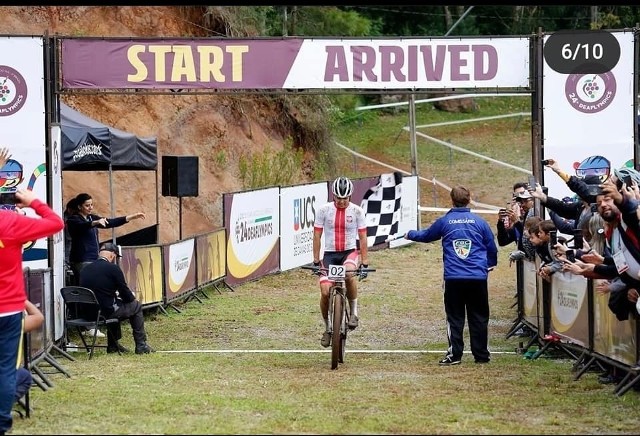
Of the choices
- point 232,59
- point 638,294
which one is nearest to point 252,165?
point 232,59

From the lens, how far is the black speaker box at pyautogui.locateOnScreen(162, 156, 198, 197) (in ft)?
63.6

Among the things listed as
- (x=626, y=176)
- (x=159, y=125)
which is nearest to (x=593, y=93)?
(x=626, y=176)

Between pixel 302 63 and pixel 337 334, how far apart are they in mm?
3875

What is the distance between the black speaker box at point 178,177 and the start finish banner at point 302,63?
5.85m

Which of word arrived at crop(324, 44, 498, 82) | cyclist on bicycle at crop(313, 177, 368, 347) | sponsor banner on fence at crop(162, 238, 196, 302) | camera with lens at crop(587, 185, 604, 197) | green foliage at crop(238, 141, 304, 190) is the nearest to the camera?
camera with lens at crop(587, 185, 604, 197)

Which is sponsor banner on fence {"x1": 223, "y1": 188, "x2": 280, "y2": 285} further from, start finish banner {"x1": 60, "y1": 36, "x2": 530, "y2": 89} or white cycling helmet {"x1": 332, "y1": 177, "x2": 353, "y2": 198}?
white cycling helmet {"x1": 332, "y1": 177, "x2": 353, "y2": 198}

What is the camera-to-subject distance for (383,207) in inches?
1017

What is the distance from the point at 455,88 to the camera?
13.6 metres

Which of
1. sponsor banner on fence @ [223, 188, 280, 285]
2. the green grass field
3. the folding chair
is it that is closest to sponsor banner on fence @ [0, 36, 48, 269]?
the folding chair

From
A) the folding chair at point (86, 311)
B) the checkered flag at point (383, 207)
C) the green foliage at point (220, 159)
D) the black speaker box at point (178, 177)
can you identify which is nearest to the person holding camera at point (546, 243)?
the folding chair at point (86, 311)

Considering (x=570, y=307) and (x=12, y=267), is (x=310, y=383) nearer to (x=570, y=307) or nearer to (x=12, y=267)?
(x=570, y=307)

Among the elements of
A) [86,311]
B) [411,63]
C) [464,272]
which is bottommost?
[86,311]

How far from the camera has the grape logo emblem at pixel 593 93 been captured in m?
13.8

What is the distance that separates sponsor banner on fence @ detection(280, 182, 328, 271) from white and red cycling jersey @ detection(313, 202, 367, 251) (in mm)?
9275
